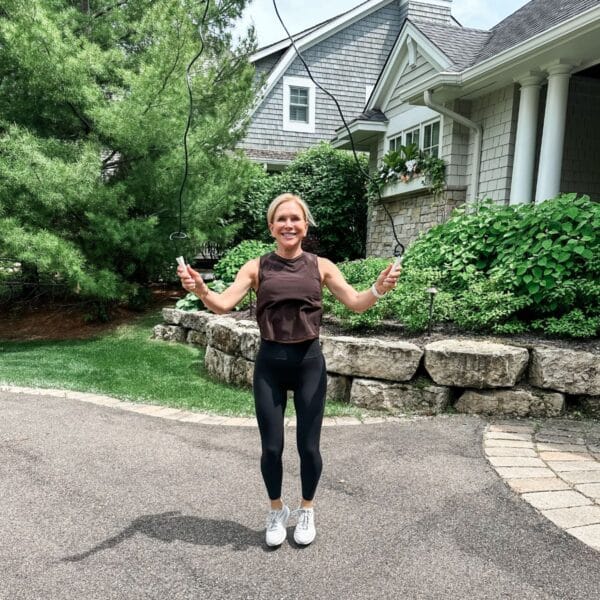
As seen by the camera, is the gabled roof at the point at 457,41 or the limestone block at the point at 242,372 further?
the gabled roof at the point at 457,41

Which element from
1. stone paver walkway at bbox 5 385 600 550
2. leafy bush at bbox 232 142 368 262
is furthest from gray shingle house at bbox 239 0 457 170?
stone paver walkway at bbox 5 385 600 550

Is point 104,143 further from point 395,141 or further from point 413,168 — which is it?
point 395,141

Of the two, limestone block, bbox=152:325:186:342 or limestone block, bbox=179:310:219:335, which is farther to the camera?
limestone block, bbox=152:325:186:342

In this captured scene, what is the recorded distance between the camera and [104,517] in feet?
9.29

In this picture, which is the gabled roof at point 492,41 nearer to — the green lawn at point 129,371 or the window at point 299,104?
the window at point 299,104

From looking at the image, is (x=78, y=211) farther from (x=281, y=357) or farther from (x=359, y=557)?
(x=359, y=557)

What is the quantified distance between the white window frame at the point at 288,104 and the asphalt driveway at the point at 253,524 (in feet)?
45.3

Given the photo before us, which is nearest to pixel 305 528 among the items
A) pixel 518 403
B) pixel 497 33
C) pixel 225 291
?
pixel 225 291

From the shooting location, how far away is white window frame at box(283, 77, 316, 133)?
16.2m

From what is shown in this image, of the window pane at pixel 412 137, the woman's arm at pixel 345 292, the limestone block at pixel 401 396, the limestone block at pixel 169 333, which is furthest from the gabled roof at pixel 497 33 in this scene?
the woman's arm at pixel 345 292

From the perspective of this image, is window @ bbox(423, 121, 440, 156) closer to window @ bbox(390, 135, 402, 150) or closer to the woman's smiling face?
window @ bbox(390, 135, 402, 150)

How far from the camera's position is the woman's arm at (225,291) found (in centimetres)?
250

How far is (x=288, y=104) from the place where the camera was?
53.7 feet

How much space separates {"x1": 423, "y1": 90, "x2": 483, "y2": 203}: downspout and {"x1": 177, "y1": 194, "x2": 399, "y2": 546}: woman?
763cm
